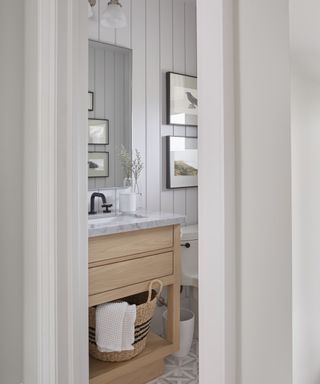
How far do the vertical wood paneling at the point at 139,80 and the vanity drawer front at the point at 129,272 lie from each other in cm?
67

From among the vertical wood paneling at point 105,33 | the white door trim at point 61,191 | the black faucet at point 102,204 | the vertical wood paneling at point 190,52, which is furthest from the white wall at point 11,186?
the vertical wood paneling at point 190,52

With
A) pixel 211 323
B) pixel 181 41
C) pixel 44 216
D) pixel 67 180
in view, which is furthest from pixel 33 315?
pixel 181 41

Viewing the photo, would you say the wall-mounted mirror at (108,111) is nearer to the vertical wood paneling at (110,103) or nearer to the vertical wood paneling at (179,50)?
the vertical wood paneling at (110,103)

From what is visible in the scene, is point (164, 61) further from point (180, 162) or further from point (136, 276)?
point (136, 276)

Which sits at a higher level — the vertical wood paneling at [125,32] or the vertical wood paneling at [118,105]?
the vertical wood paneling at [125,32]

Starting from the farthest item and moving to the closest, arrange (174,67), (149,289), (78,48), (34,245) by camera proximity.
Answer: (174,67), (149,289), (34,245), (78,48)

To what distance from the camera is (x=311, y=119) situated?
50 centimetres

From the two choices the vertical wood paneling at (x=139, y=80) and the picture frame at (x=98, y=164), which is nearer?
the picture frame at (x=98, y=164)

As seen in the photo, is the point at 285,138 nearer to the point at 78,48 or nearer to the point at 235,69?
the point at 235,69

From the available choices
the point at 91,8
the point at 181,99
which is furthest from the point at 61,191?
the point at 181,99

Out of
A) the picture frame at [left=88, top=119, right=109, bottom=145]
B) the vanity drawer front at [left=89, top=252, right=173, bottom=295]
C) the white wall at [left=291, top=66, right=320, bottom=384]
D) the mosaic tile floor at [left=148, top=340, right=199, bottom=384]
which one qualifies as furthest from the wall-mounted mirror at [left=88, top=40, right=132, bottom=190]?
the white wall at [left=291, top=66, right=320, bottom=384]

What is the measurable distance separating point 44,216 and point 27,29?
2.65 ft

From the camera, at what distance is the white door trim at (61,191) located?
125 cm

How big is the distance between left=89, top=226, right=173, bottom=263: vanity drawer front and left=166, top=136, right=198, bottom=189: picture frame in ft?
2.56
